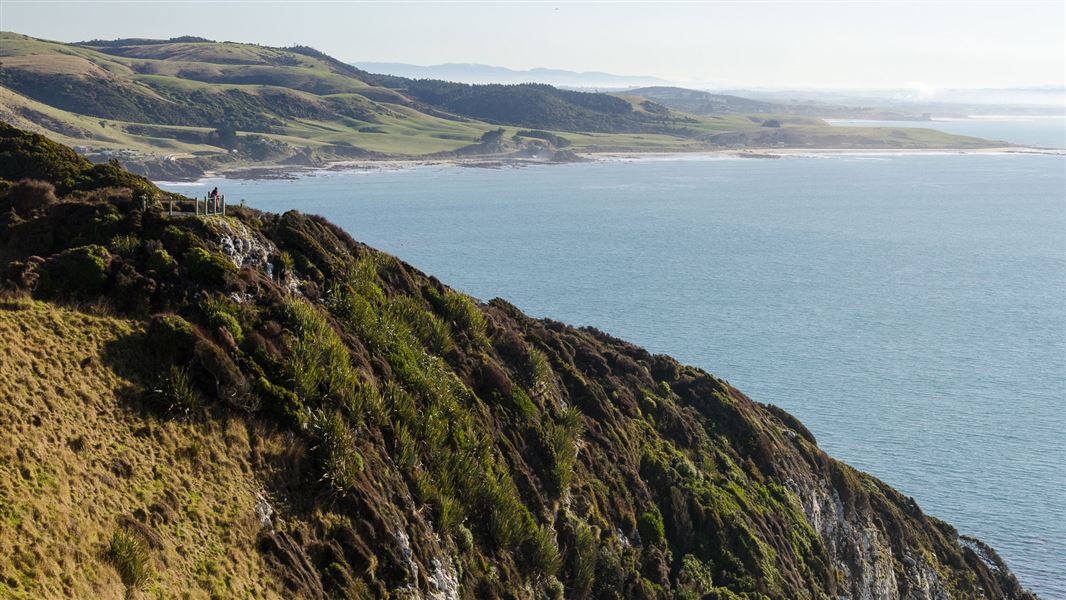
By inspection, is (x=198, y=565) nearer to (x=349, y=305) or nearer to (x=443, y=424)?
(x=443, y=424)

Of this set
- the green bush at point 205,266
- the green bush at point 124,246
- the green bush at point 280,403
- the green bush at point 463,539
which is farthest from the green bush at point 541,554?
the green bush at point 124,246

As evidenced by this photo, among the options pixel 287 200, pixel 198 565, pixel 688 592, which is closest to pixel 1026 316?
pixel 688 592

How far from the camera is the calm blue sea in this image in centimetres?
7044

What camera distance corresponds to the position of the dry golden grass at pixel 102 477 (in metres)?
18.6

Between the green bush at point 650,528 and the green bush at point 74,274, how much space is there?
64.5 feet

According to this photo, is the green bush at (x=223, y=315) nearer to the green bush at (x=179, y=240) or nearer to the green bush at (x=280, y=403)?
the green bush at (x=280, y=403)

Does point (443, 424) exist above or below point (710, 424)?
above

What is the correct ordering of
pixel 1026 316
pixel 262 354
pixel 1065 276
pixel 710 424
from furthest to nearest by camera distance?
1. pixel 1065 276
2. pixel 1026 316
3. pixel 710 424
4. pixel 262 354

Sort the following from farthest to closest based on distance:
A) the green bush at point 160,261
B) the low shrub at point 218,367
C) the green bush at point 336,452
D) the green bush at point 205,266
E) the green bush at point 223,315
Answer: the green bush at point 205,266, the green bush at point 160,261, the green bush at point 223,315, the low shrub at point 218,367, the green bush at point 336,452

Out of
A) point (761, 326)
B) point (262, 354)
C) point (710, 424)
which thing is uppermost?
point (262, 354)

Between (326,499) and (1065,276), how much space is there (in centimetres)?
14784

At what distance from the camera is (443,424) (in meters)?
29.4

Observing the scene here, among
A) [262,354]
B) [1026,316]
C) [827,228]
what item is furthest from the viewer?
[827,228]

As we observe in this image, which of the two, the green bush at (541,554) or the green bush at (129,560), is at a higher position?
the green bush at (129,560)
